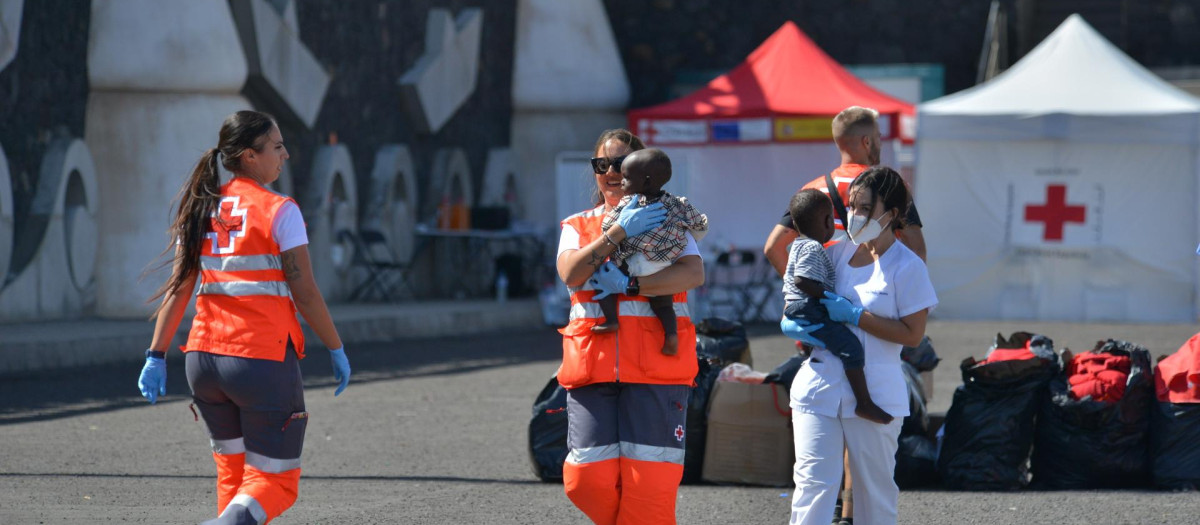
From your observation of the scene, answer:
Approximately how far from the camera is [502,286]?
16391 millimetres

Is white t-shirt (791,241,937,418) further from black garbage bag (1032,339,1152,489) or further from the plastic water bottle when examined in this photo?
the plastic water bottle

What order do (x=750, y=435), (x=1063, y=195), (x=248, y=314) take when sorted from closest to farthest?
(x=248, y=314) → (x=750, y=435) → (x=1063, y=195)

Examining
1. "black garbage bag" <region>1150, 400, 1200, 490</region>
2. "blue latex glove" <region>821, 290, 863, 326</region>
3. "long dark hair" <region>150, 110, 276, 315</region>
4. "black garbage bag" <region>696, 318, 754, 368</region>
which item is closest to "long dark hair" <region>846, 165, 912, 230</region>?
"blue latex glove" <region>821, 290, 863, 326</region>

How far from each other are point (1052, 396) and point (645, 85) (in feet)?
57.7

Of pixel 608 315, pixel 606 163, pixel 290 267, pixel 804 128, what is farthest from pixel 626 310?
pixel 804 128

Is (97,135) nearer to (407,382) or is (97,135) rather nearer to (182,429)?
(407,382)

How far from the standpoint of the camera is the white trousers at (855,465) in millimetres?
4520

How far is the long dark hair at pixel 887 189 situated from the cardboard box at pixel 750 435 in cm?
186

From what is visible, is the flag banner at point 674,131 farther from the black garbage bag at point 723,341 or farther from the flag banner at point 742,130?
the black garbage bag at point 723,341

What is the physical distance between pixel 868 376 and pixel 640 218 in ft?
2.72

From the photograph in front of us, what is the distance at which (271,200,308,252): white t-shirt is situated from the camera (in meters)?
4.38

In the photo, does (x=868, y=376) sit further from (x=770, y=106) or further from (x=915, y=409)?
(x=770, y=106)

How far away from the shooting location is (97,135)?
1288cm

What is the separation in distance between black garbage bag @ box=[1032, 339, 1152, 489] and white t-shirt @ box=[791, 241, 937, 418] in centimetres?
202
